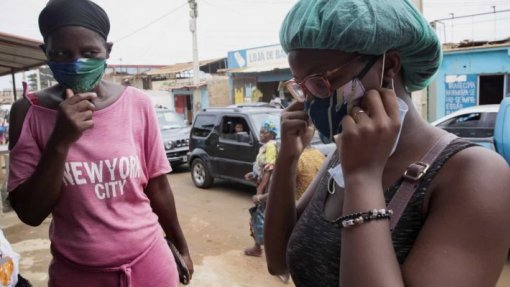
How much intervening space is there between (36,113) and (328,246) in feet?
4.41

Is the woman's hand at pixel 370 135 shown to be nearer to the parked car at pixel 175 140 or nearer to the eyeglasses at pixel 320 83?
the eyeglasses at pixel 320 83

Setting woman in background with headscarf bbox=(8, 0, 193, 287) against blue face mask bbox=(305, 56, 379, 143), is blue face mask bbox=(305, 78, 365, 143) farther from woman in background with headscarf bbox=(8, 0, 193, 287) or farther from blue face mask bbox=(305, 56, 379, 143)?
woman in background with headscarf bbox=(8, 0, 193, 287)

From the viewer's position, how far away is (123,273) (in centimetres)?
179

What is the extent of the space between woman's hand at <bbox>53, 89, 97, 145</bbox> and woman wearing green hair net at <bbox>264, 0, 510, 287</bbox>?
87 cm

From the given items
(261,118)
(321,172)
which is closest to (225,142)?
(261,118)

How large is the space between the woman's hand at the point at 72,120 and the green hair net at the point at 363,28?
3.00 feet

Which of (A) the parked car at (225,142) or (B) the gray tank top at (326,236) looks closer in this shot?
(B) the gray tank top at (326,236)

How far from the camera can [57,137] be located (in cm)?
161

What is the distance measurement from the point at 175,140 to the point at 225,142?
121 inches

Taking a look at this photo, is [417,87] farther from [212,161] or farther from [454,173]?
[212,161]

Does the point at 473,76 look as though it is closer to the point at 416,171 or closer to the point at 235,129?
the point at 235,129

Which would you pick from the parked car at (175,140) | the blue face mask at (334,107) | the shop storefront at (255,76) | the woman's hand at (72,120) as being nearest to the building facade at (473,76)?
the parked car at (175,140)

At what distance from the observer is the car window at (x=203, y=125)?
360 inches

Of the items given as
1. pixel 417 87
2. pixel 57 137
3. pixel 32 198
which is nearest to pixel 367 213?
pixel 417 87
